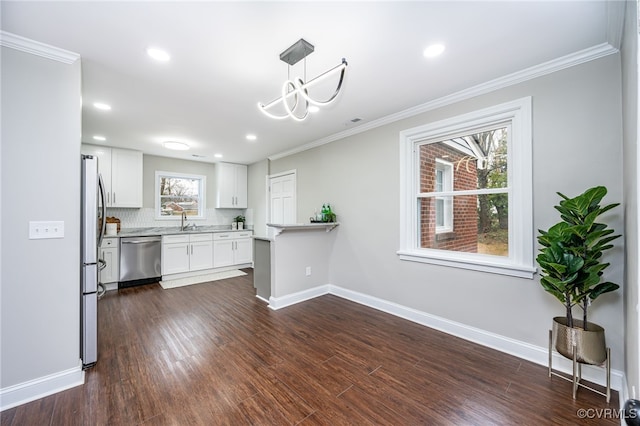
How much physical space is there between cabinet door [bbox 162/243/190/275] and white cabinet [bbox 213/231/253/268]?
57 cm

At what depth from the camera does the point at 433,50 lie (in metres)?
2.00

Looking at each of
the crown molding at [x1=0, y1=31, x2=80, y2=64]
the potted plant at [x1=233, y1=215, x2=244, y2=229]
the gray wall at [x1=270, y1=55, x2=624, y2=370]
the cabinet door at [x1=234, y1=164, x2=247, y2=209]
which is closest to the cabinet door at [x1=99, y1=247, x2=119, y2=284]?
the potted plant at [x1=233, y1=215, x2=244, y2=229]

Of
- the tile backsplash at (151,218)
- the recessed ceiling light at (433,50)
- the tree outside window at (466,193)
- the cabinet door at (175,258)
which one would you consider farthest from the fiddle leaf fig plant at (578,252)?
the tile backsplash at (151,218)

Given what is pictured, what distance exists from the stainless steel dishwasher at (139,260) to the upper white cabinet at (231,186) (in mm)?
1669

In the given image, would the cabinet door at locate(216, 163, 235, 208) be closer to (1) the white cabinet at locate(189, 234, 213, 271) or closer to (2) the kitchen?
(1) the white cabinet at locate(189, 234, 213, 271)

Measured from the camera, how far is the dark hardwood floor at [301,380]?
65.6 inches

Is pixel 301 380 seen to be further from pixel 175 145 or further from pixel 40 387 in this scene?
pixel 175 145

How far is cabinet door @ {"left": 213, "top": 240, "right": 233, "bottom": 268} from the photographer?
18.1ft

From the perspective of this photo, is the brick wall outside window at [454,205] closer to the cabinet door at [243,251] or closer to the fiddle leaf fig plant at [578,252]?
the fiddle leaf fig plant at [578,252]

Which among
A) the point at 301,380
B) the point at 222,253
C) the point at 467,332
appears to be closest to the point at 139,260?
the point at 222,253

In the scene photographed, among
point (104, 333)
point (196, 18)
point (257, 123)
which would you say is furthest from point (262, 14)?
point (104, 333)

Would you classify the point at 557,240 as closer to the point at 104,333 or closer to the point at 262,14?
the point at 262,14

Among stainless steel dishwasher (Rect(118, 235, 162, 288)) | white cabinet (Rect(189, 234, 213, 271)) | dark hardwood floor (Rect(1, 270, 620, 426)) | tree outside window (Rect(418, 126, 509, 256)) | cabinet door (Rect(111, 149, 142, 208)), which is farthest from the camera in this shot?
white cabinet (Rect(189, 234, 213, 271))

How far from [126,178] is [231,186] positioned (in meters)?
2.04
